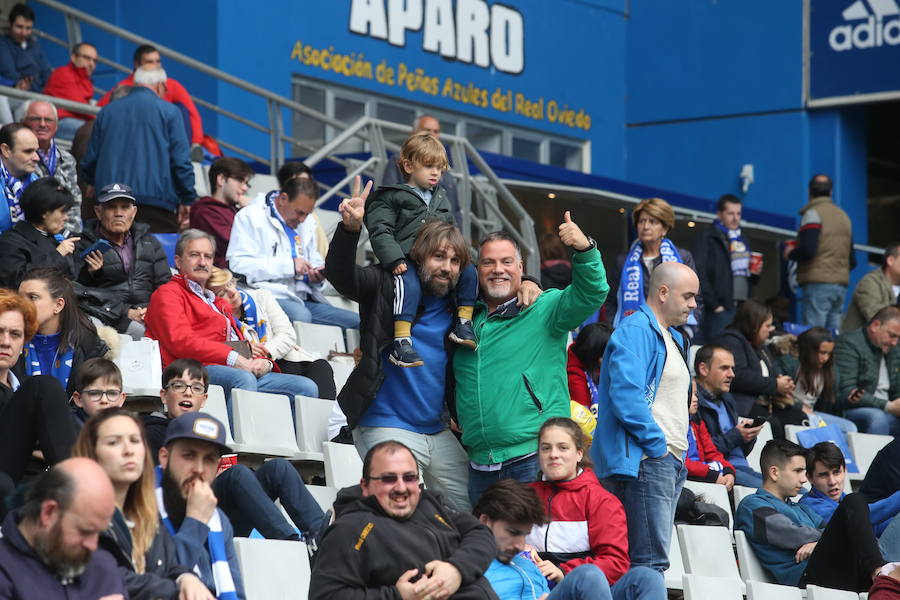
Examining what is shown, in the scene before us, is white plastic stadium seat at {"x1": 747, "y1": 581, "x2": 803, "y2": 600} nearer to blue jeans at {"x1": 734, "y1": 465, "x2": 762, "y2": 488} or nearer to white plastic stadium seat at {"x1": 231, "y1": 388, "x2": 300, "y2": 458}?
blue jeans at {"x1": 734, "y1": 465, "x2": 762, "y2": 488}

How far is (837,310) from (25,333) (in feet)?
30.6

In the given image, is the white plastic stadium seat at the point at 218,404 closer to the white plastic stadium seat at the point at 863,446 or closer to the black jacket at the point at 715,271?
the white plastic stadium seat at the point at 863,446

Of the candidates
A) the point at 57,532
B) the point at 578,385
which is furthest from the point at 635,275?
the point at 57,532

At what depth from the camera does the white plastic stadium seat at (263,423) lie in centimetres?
717

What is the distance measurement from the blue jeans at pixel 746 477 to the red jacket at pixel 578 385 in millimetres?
1373

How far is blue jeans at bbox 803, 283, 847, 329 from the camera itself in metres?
13.4

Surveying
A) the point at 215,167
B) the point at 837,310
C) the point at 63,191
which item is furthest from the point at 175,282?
the point at 837,310

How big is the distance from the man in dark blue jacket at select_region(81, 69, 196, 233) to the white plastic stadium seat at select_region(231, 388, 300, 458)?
2.43 m

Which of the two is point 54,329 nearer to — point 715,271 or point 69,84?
point 69,84

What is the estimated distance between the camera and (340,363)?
883 cm

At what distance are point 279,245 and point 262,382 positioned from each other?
148 cm

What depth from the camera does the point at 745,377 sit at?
980 centimetres

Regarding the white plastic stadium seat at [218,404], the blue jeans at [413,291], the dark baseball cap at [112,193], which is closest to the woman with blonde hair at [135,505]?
the blue jeans at [413,291]

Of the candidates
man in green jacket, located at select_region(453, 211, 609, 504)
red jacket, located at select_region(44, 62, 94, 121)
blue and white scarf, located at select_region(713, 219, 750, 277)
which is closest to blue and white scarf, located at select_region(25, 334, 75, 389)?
man in green jacket, located at select_region(453, 211, 609, 504)
